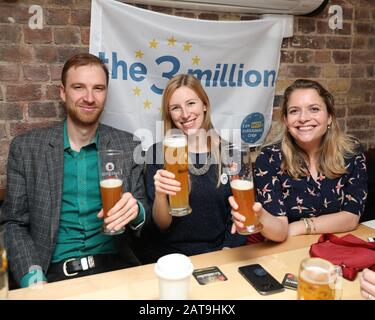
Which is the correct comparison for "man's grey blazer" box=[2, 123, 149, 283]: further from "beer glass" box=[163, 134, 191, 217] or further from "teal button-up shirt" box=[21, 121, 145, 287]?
"beer glass" box=[163, 134, 191, 217]

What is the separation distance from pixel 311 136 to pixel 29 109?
59.2 inches

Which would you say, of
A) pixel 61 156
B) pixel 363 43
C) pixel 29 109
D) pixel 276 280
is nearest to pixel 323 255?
pixel 276 280

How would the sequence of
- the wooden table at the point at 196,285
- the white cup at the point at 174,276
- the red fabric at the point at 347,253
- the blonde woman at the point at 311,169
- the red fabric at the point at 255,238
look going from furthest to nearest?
the blonde woman at the point at 311,169 < the red fabric at the point at 255,238 < the red fabric at the point at 347,253 < the wooden table at the point at 196,285 < the white cup at the point at 174,276

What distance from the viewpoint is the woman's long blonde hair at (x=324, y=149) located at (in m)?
1.72

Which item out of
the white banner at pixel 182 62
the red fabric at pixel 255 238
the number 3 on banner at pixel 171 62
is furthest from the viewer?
the number 3 on banner at pixel 171 62

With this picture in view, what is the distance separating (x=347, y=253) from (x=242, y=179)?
0.45 metres

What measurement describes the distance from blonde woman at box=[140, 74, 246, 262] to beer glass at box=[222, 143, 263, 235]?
543 millimetres

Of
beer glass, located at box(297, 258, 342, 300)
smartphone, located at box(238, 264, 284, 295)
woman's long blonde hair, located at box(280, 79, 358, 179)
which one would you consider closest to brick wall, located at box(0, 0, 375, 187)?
woman's long blonde hair, located at box(280, 79, 358, 179)

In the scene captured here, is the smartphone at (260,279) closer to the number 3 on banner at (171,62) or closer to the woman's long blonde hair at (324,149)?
the woman's long blonde hair at (324,149)

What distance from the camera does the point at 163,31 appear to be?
84.0 inches

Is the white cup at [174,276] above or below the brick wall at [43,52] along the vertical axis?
below

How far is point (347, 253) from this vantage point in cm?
125

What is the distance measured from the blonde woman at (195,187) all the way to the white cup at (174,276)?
0.75m

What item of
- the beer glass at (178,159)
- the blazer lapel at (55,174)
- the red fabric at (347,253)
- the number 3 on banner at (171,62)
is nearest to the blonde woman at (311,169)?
the red fabric at (347,253)
